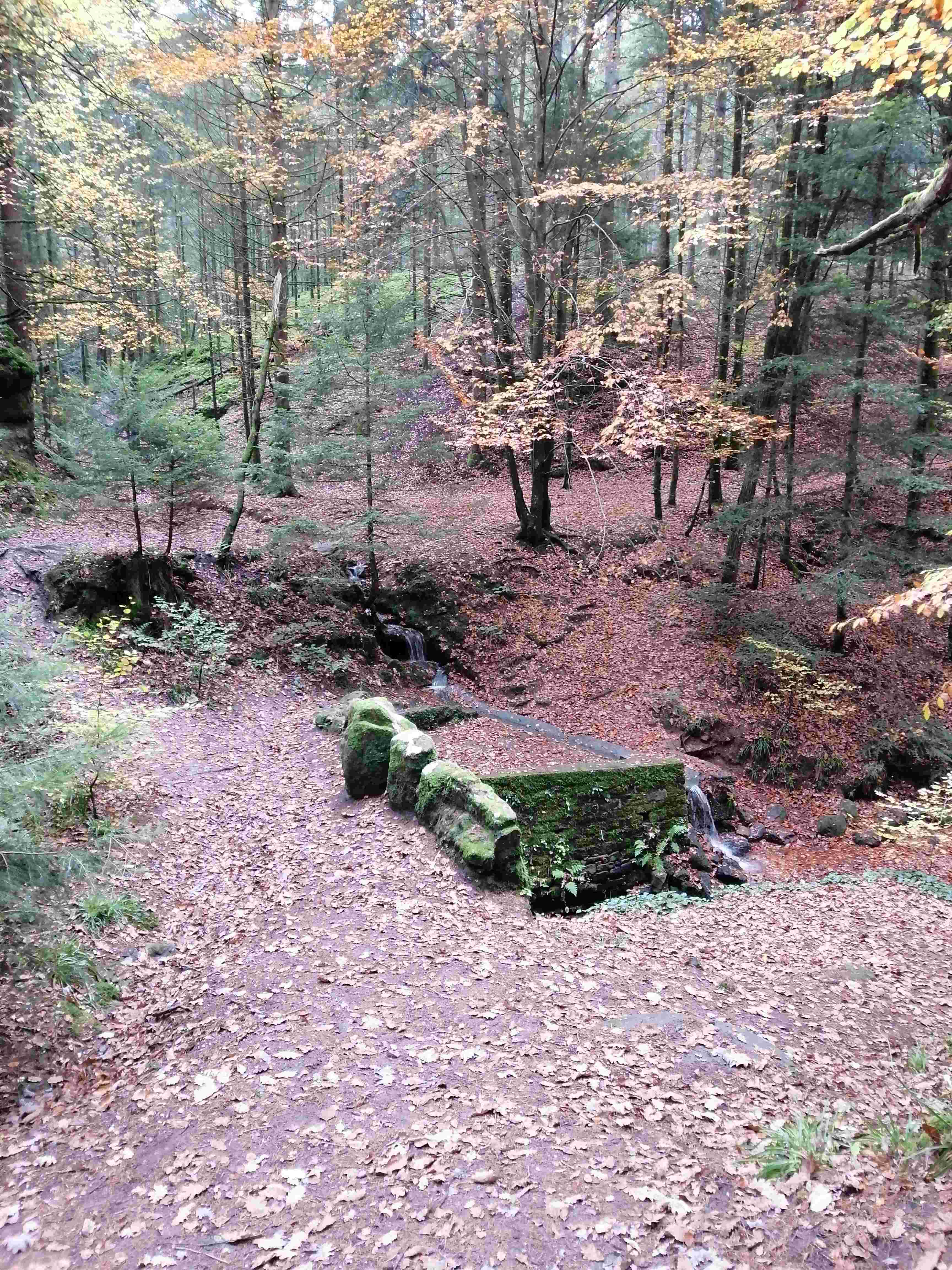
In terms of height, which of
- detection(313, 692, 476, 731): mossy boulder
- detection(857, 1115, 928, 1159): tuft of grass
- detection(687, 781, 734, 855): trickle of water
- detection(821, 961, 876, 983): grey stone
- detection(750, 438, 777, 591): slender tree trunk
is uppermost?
detection(750, 438, 777, 591): slender tree trunk

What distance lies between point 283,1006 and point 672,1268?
2896 millimetres

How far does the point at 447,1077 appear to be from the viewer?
4.07 m

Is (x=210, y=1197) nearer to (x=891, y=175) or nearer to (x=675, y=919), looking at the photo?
(x=675, y=919)

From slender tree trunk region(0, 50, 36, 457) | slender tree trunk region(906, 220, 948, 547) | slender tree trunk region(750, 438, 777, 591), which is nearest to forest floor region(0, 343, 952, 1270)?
slender tree trunk region(0, 50, 36, 457)

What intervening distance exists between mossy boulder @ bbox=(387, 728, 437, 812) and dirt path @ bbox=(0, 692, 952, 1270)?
1.07ft

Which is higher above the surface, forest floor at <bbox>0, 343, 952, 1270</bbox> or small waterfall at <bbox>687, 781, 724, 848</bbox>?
forest floor at <bbox>0, 343, 952, 1270</bbox>

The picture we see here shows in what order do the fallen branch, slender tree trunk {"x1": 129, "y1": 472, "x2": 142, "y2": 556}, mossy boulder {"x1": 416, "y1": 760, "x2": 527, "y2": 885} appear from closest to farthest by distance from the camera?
the fallen branch < mossy boulder {"x1": 416, "y1": 760, "x2": 527, "y2": 885} < slender tree trunk {"x1": 129, "y1": 472, "x2": 142, "y2": 556}

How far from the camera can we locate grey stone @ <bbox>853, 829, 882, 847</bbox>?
10.0 metres

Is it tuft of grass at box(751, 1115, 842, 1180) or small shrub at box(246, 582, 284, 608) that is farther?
small shrub at box(246, 582, 284, 608)

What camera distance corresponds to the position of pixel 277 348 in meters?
13.8

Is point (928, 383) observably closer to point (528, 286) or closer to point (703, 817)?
point (528, 286)

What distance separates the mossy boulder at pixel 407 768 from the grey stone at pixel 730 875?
4.39 meters

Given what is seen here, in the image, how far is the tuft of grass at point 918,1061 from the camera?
13.9 feet

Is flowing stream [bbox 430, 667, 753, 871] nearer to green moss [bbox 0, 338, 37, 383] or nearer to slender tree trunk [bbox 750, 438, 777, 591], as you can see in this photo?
slender tree trunk [bbox 750, 438, 777, 591]
